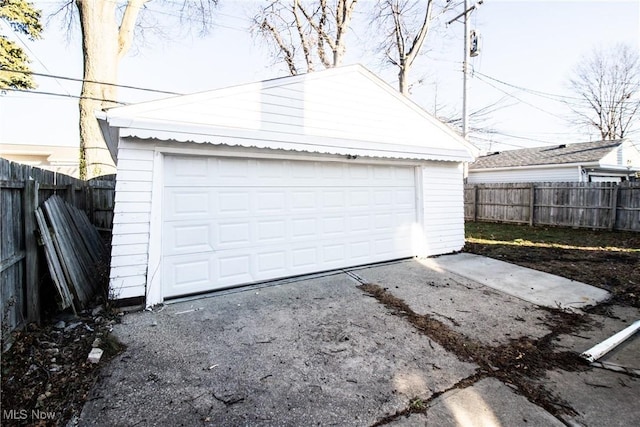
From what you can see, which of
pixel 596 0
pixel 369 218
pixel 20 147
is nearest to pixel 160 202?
pixel 369 218

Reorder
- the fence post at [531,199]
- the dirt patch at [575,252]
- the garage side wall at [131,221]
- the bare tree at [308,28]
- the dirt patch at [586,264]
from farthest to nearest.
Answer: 1. the bare tree at [308,28]
2. the fence post at [531,199]
3. the dirt patch at [575,252]
4. the dirt patch at [586,264]
5. the garage side wall at [131,221]

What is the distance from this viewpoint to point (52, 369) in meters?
2.72

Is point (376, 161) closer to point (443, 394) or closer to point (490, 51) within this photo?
point (443, 394)

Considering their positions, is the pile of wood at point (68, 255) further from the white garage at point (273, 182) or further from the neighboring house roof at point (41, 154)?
the neighboring house roof at point (41, 154)

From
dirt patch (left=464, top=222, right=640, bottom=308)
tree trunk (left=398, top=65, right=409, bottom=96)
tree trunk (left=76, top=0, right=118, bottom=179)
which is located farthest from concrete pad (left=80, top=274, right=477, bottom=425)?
tree trunk (left=398, top=65, right=409, bottom=96)

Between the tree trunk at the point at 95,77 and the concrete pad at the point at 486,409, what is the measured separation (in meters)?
9.04

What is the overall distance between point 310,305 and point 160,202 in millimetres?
2506

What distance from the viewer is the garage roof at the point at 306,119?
167 inches

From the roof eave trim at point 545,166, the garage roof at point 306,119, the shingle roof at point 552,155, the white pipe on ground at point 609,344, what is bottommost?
the white pipe on ground at point 609,344

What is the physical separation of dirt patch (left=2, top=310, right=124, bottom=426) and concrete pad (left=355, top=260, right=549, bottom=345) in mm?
3592

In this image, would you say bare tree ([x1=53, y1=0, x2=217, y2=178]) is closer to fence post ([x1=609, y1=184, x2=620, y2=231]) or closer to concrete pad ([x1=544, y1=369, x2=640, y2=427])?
concrete pad ([x1=544, y1=369, x2=640, y2=427])

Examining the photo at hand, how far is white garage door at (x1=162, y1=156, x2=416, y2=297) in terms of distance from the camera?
4.52 m

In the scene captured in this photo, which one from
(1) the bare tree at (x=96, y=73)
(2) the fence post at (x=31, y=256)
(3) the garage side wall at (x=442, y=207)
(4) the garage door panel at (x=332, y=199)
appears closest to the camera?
(2) the fence post at (x=31, y=256)

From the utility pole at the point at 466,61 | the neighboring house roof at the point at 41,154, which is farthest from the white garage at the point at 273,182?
the neighboring house roof at the point at 41,154
